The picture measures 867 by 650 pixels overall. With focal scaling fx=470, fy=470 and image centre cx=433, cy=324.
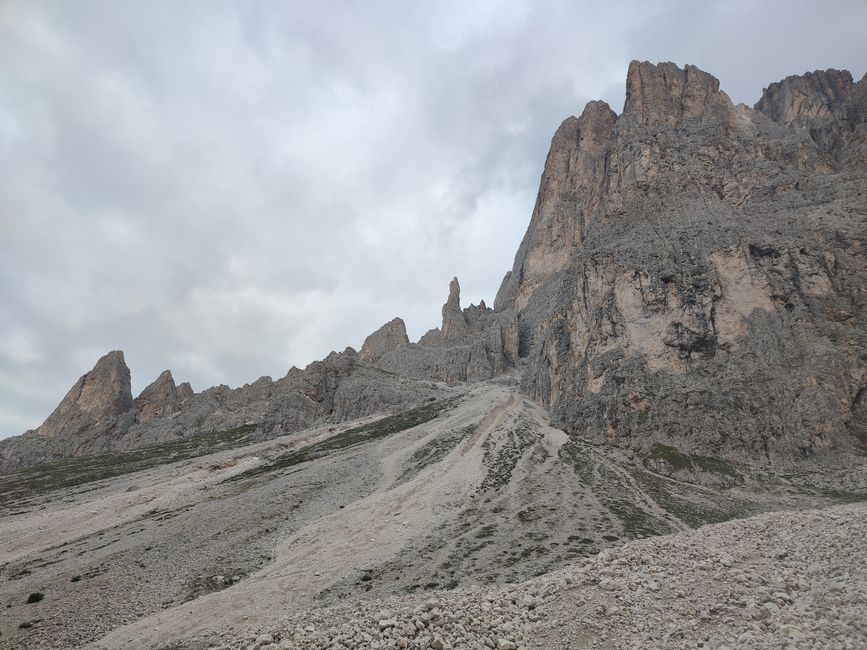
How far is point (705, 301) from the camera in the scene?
7244 centimetres

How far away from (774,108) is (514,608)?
204372 millimetres

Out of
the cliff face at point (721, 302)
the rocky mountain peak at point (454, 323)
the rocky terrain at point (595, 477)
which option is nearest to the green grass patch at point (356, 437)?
the rocky terrain at point (595, 477)

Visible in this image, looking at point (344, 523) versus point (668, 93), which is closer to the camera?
point (344, 523)

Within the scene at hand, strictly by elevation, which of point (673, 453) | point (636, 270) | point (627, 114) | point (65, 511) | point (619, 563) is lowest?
point (673, 453)

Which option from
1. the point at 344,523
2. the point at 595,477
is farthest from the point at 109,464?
the point at 595,477

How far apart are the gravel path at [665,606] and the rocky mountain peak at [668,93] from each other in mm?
132453

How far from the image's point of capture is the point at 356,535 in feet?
135

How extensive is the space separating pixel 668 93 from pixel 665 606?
508 feet

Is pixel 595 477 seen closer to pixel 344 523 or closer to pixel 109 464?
pixel 344 523

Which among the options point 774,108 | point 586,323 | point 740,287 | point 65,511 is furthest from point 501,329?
point 65,511

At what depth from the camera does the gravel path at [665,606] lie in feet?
48.5

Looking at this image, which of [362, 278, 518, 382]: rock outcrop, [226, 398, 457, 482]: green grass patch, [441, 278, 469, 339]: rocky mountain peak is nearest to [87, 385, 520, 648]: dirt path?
[226, 398, 457, 482]: green grass patch

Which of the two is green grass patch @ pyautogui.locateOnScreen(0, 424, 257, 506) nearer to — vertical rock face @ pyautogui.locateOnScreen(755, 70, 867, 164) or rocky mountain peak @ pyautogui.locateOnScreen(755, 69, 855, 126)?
vertical rock face @ pyautogui.locateOnScreen(755, 70, 867, 164)

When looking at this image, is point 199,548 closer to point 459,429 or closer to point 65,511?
point 65,511
